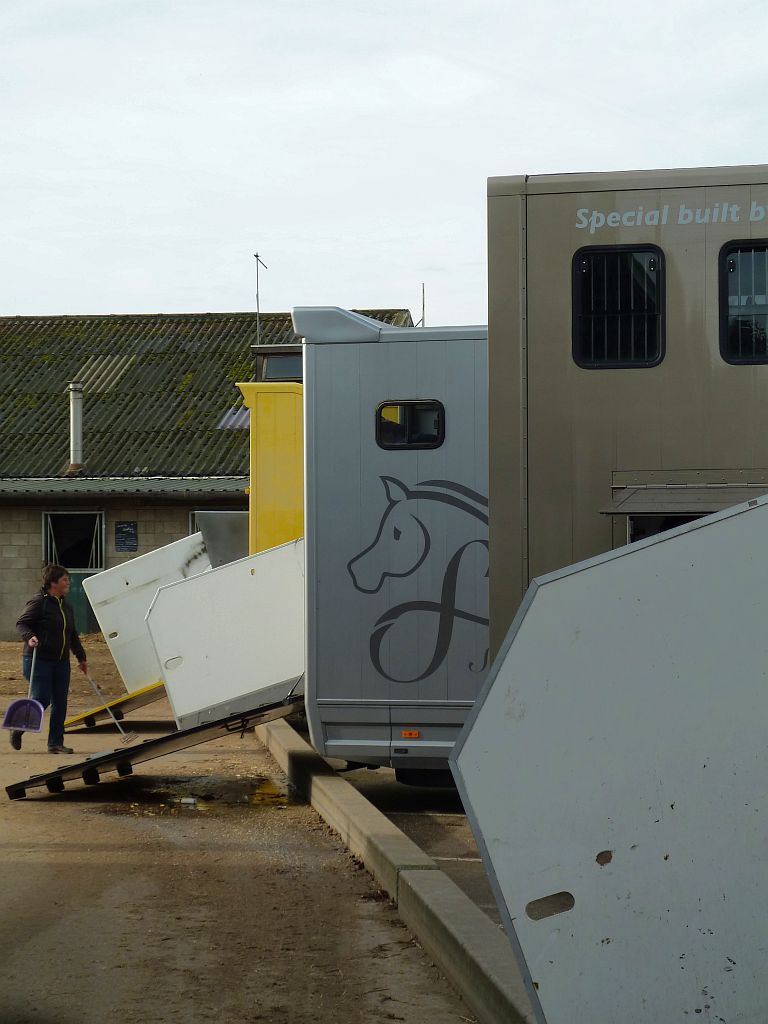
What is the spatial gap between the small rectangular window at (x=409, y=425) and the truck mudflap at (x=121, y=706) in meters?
5.32

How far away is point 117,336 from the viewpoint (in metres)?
34.2

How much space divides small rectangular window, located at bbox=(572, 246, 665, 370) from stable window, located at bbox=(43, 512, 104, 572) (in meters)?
21.0

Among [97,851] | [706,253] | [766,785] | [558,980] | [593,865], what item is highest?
[706,253]

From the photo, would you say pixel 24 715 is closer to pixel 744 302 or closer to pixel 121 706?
pixel 121 706

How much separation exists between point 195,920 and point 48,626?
6.51 meters

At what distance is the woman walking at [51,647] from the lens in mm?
12766

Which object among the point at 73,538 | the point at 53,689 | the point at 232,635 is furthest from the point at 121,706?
the point at 73,538

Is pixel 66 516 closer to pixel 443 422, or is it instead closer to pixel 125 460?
pixel 125 460

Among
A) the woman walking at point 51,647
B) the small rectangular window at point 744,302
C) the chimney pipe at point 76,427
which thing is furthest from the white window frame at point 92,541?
the small rectangular window at point 744,302

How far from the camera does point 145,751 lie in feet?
34.8

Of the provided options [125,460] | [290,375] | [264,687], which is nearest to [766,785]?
[264,687]

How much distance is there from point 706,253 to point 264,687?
5790 mm

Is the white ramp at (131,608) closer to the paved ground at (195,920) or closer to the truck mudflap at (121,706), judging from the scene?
the truck mudflap at (121,706)

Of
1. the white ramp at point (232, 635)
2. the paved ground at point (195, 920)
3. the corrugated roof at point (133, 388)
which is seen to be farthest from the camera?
the corrugated roof at point (133, 388)
